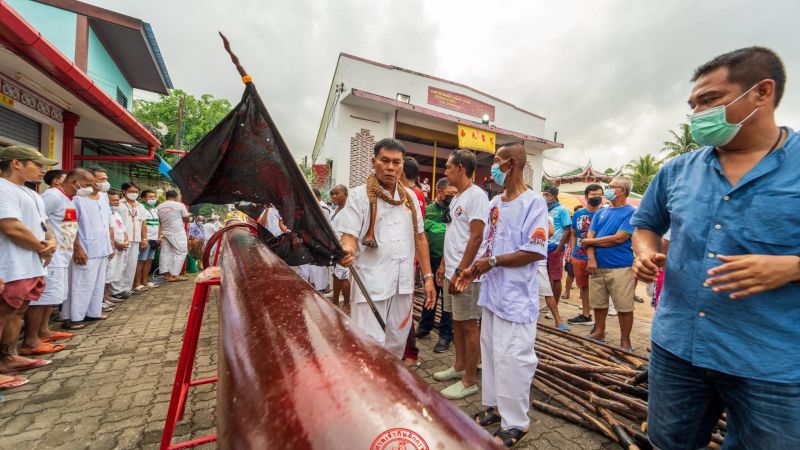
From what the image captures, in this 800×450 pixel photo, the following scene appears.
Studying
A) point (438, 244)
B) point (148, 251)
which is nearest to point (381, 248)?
point (438, 244)

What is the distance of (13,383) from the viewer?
3076mm

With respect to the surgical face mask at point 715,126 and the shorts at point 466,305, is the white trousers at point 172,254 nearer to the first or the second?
the shorts at point 466,305

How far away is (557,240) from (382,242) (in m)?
3.93

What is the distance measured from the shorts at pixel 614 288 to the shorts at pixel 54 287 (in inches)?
250

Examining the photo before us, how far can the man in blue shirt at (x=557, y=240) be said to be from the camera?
537cm

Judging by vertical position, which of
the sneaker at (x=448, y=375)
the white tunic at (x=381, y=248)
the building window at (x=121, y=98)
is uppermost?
the building window at (x=121, y=98)

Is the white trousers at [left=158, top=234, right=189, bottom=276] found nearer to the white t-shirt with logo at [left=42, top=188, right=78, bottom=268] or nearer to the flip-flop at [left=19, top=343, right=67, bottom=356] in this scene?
the white t-shirt with logo at [left=42, top=188, right=78, bottom=268]

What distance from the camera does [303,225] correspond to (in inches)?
85.4

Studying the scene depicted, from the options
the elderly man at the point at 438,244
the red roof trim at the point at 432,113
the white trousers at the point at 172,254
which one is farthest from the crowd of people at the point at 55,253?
the red roof trim at the point at 432,113

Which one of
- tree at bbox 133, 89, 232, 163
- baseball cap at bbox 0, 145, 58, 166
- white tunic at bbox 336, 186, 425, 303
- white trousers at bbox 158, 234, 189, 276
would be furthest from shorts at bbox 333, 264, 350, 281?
tree at bbox 133, 89, 232, 163

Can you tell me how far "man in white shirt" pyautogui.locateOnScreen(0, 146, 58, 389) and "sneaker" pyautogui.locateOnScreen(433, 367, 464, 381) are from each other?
3.75m

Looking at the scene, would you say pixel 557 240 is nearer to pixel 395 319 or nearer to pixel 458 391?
pixel 458 391

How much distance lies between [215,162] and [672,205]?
2.55 metres

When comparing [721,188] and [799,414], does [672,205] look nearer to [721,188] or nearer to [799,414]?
[721,188]
